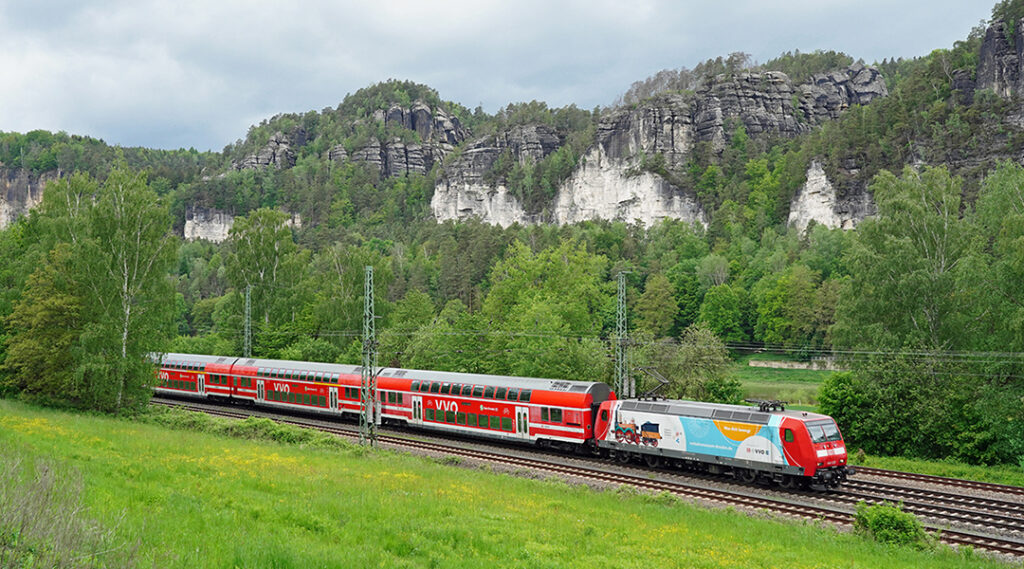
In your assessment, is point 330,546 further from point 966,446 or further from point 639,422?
point 966,446

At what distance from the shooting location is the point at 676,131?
166 m

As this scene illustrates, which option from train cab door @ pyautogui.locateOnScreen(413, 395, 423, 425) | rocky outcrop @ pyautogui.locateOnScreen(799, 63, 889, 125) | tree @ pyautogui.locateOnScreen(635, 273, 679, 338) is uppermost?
rocky outcrop @ pyautogui.locateOnScreen(799, 63, 889, 125)

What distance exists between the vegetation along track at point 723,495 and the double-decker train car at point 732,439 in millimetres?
1377

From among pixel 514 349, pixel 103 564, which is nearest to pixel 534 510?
pixel 103 564

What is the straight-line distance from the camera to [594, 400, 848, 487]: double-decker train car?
2692 centimetres

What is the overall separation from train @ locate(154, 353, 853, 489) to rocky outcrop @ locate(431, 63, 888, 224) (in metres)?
116

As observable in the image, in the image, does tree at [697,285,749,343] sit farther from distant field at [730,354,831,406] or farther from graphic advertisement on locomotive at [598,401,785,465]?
graphic advertisement on locomotive at [598,401,785,465]

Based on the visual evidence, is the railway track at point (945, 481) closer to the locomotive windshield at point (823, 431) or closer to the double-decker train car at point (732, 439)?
the double-decker train car at point (732, 439)

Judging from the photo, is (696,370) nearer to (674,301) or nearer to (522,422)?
(522,422)

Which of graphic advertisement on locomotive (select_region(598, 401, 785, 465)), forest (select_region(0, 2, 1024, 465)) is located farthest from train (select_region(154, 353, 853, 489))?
forest (select_region(0, 2, 1024, 465))

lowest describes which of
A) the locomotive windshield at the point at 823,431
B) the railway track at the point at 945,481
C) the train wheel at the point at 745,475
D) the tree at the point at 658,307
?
the railway track at the point at 945,481

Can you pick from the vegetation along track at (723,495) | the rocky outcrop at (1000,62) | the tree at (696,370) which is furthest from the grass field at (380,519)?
the rocky outcrop at (1000,62)

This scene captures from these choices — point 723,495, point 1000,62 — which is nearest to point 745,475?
point 723,495

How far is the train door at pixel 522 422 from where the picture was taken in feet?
119
